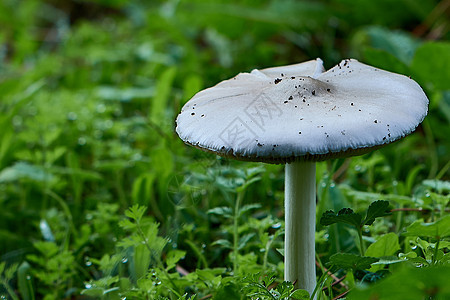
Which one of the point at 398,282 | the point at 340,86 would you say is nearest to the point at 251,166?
the point at 340,86

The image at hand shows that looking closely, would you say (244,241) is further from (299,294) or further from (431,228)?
(431,228)

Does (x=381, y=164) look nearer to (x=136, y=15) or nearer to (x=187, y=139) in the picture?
(x=187, y=139)

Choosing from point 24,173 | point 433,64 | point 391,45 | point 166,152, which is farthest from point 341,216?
point 391,45

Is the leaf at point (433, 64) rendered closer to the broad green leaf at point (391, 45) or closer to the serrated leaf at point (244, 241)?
the broad green leaf at point (391, 45)

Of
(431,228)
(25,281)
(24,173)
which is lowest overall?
(25,281)

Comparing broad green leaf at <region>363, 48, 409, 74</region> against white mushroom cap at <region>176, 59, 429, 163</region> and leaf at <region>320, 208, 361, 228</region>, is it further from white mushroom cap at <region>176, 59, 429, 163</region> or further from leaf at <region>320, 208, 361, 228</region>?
leaf at <region>320, 208, 361, 228</region>

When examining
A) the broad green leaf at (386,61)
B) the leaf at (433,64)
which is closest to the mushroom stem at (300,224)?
the broad green leaf at (386,61)
